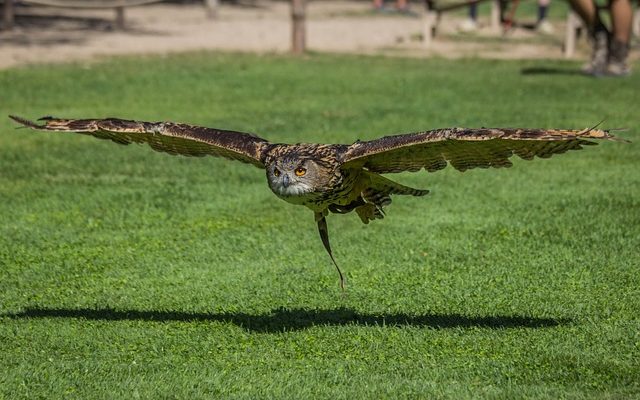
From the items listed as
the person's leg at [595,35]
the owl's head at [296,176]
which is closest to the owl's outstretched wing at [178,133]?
the owl's head at [296,176]

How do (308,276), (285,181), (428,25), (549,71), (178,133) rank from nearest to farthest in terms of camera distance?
(285,181)
(178,133)
(308,276)
(549,71)
(428,25)

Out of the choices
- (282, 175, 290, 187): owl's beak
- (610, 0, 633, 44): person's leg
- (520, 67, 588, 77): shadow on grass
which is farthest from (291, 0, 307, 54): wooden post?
(282, 175, 290, 187): owl's beak

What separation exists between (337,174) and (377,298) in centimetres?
168

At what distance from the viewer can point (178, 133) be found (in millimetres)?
7258

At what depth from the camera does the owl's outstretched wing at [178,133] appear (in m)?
7.20

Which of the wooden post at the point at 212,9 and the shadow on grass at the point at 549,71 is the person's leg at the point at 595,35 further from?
the wooden post at the point at 212,9

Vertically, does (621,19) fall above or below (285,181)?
above

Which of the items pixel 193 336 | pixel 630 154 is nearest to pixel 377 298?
pixel 193 336

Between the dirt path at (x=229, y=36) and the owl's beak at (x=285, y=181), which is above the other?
the dirt path at (x=229, y=36)

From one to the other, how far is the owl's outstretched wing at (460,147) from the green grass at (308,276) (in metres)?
1.13

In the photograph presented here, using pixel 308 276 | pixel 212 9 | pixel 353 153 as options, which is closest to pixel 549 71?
pixel 308 276

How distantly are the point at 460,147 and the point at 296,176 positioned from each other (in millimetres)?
953

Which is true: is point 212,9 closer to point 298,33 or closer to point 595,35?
point 298,33

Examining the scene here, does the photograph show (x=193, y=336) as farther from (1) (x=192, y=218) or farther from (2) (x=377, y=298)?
(1) (x=192, y=218)
